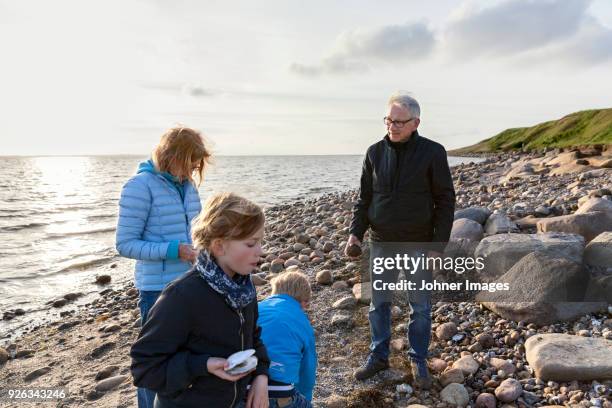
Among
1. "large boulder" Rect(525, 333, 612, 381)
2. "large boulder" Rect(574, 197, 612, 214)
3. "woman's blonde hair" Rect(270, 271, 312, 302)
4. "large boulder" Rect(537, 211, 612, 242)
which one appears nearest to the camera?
"woman's blonde hair" Rect(270, 271, 312, 302)

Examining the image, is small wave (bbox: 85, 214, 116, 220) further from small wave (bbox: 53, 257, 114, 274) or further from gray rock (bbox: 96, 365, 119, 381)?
gray rock (bbox: 96, 365, 119, 381)

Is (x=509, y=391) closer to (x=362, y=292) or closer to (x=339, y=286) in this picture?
(x=362, y=292)

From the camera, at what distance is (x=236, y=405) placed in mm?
2316

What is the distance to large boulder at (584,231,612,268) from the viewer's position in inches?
205

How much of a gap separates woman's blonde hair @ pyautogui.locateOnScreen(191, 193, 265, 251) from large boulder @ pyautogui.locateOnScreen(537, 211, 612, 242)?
215 inches

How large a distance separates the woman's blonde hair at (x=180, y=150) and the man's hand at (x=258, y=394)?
1490mm

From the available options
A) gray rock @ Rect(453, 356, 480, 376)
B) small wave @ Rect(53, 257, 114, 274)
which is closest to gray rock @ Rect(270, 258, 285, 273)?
gray rock @ Rect(453, 356, 480, 376)

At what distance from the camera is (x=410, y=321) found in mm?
4125

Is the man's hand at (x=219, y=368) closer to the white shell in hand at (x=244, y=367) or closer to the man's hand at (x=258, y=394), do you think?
the white shell in hand at (x=244, y=367)

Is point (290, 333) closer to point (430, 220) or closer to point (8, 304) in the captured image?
point (430, 220)

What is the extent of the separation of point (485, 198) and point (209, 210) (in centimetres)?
1059

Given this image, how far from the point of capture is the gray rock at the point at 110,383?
15.7 feet

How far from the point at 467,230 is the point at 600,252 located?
6.38 ft

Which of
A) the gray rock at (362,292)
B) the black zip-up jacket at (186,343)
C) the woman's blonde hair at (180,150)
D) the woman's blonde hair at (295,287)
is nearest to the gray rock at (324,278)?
the gray rock at (362,292)
